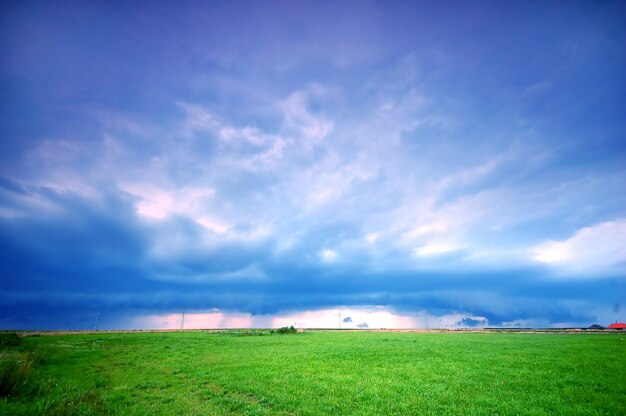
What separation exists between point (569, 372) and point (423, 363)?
12.6 m

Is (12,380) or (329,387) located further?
(329,387)

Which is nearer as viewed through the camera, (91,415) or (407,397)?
(91,415)

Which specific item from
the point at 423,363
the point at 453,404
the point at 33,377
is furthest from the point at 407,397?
the point at 33,377

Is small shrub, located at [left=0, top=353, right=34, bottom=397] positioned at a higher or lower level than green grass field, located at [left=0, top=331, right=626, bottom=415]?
higher

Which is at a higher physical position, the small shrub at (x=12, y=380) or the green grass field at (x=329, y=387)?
the small shrub at (x=12, y=380)

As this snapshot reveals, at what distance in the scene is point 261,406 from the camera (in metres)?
20.0

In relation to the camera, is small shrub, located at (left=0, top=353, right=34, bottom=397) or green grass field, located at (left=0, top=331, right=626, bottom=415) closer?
green grass field, located at (left=0, top=331, right=626, bottom=415)

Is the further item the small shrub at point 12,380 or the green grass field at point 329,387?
the small shrub at point 12,380

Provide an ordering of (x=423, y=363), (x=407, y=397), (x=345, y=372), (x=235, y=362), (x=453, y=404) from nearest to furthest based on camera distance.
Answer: (x=453, y=404) → (x=407, y=397) → (x=345, y=372) → (x=423, y=363) → (x=235, y=362)

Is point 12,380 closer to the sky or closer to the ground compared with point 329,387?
closer to the sky

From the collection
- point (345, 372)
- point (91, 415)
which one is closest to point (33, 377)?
point (91, 415)

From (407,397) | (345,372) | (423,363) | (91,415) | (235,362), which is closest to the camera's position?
(91,415)

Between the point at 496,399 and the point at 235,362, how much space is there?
28.0 metres

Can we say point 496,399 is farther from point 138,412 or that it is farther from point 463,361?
point 138,412
